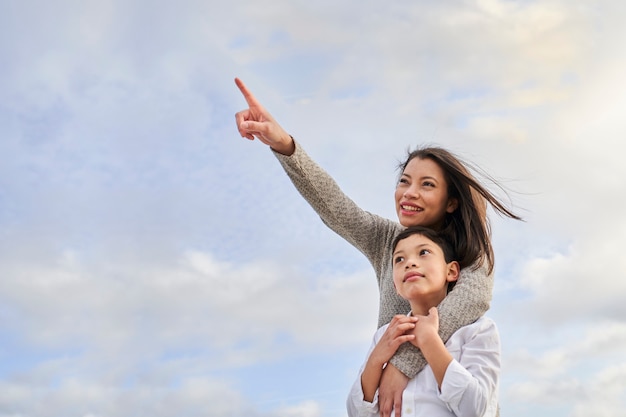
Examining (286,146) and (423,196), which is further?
(286,146)

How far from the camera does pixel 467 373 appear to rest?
12.2ft

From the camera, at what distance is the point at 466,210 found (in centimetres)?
481

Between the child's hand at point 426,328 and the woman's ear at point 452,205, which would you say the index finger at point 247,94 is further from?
the child's hand at point 426,328

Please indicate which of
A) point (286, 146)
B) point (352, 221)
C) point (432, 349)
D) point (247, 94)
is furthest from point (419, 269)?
point (247, 94)

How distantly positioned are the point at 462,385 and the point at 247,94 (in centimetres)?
235

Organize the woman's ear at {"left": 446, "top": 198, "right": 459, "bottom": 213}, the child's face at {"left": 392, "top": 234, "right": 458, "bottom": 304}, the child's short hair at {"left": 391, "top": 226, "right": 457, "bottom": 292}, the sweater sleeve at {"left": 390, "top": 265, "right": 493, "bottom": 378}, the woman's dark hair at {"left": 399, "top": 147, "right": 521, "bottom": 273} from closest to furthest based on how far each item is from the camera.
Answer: the sweater sleeve at {"left": 390, "top": 265, "right": 493, "bottom": 378}, the child's face at {"left": 392, "top": 234, "right": 458, "bottom": 304}, the child's short hair at {"left": 391, "top": 226, "right": 457, "bottom": 292}, the woman's dark hair at {"left": 399, "top": 147, "right": 521, "bottom": 273}, the woman's ear at {"left": 446, "top": 198, "right": 459, "bottom": 213}

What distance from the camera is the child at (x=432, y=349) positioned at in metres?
3.72

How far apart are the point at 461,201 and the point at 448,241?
405mm

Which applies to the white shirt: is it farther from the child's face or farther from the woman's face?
the woman's face

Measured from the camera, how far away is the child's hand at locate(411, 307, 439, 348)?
389cm

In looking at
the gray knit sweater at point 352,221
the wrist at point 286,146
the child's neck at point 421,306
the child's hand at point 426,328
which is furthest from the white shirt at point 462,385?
the wrist at point 286,146

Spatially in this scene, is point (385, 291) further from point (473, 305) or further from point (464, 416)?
point (464, 416)

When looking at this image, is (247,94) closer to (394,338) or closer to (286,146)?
(286,146)

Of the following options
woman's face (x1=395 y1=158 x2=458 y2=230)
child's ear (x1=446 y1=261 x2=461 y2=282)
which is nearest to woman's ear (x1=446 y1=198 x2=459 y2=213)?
woman's face (x1=395 y1=158 x2=458 y2=230)
